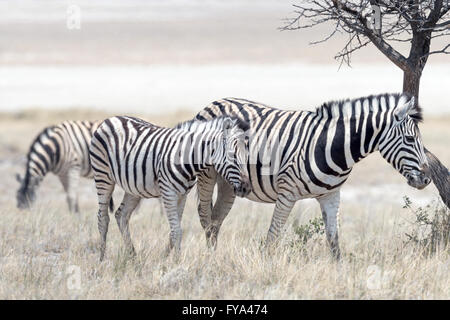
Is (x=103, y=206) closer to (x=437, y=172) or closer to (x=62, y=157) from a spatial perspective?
(x=437, y=172)

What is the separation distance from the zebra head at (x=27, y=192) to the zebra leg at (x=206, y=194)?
480 centimetres

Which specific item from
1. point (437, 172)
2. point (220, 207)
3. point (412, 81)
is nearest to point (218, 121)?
point (220, 207)

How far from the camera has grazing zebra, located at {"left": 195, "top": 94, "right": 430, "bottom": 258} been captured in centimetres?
729

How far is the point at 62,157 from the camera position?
13.8 metres

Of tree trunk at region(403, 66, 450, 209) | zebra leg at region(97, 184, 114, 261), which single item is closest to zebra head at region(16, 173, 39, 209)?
zebra leg at region(97, 184, 114, 261)

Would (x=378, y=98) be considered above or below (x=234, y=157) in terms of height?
above

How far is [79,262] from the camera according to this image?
7727mm

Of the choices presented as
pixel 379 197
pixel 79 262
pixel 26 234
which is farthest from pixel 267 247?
pixel 379 197

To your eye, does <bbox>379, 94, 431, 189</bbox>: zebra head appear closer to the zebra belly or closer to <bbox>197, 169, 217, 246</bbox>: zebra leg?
<bbox>197, 169, 217, 246</bbox>: zebra leg

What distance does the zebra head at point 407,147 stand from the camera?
Result: 723 cm

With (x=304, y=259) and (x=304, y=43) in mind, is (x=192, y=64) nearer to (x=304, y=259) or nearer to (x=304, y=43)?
(x=304, y=43)

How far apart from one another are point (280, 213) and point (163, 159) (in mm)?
1289

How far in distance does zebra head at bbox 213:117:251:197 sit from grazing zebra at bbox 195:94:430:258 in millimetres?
442

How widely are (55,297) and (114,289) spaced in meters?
0.53
